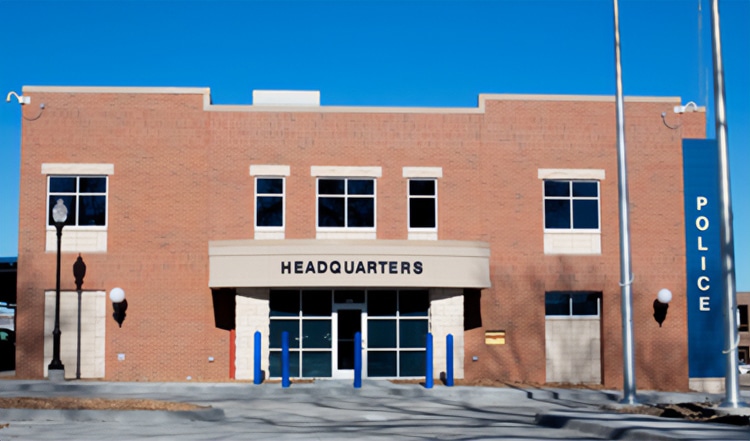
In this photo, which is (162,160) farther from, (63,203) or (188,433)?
(188,433)

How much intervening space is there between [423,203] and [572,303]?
5.28 metres

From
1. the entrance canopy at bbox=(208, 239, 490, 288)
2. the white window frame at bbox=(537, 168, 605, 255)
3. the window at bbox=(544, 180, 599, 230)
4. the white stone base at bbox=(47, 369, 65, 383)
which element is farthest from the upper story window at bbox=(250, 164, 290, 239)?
the window at bbox=(544, 180, 599, 230)

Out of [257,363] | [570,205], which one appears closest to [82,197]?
[257,363]

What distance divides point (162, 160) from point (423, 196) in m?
7.54

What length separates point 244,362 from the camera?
28.8 metres

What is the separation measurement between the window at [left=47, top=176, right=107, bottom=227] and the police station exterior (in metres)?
0.05

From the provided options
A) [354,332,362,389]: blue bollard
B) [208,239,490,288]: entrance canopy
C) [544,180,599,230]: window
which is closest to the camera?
[354,332,362,389]: blue bollard

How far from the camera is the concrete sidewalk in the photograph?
15.7 m

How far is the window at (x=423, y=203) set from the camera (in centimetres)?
2981

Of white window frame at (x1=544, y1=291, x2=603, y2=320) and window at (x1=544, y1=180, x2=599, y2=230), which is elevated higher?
window at (x1=544, y1=180, x2=599, y2=230)

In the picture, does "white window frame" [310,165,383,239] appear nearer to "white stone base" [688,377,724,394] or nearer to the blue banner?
the blue banner

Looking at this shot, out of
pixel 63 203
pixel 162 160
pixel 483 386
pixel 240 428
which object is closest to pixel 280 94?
pixel 162 160

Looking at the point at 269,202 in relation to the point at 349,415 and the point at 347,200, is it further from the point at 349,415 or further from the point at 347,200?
the point at 349,415

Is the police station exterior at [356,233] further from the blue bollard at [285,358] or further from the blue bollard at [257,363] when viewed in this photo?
the blue bollard at [285,358]
